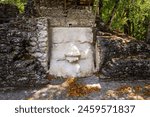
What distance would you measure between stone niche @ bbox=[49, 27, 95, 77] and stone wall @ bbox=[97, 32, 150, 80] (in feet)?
2.27

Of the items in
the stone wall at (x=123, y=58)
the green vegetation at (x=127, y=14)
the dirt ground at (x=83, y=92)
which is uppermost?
the green vegetation at (x=127, y=14)

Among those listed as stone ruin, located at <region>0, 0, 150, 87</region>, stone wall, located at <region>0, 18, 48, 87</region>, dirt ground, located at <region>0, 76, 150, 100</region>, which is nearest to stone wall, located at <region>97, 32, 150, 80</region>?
stone ruin, located at <region>0, 0, 150, 87</region>

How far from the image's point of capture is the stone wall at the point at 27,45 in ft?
41.1

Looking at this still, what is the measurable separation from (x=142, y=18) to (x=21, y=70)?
12.2 metres

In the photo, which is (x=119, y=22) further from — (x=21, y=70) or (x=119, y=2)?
(x=21, y=70)

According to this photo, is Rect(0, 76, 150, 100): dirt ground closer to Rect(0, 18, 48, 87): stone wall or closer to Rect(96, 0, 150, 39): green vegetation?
Rect(0, 18, 48, 87): stone wall

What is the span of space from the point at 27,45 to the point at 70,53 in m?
1.90

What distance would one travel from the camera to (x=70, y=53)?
43.8 ft

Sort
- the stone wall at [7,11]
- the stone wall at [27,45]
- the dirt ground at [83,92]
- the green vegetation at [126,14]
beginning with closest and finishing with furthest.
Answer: the dirt ground at [83,92], the stone wall at [27,45], the stone wall at [7,11], the green vegetation at [126,14]

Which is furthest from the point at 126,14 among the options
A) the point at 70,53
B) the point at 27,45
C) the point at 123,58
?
the point at 27,45

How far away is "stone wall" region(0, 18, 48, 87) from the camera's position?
1253 cm

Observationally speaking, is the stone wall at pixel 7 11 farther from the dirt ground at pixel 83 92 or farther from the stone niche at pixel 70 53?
the dirt ground at pixel 83 92

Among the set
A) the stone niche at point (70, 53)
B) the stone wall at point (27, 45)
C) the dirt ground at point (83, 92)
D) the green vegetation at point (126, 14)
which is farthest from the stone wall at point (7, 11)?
the dirt ground at point (83, 92)

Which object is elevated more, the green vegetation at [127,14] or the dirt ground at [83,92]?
the green vegetation at [127,14]
